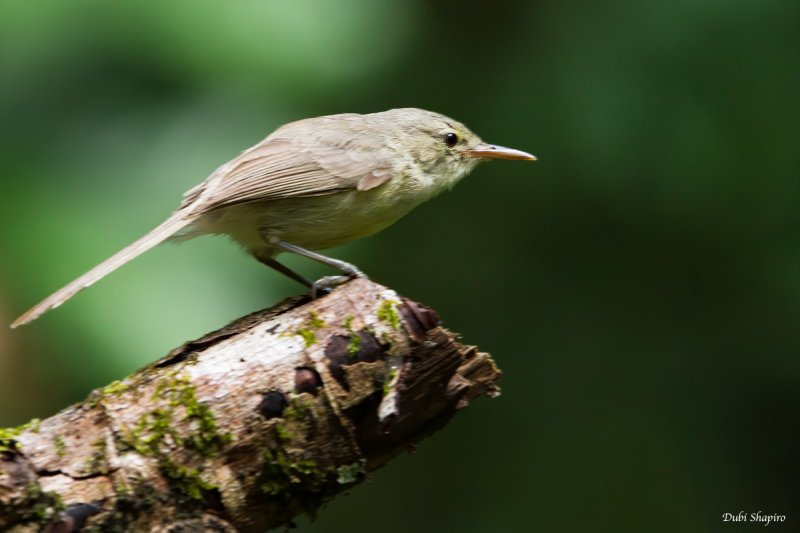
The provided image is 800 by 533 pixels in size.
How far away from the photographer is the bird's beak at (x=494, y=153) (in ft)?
14.3

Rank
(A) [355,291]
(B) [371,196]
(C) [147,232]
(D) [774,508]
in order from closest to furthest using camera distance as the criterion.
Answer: (A) [355,291], (C) [147,232], (B) [371,196], (D) [774,508]

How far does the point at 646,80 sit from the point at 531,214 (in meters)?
1.07

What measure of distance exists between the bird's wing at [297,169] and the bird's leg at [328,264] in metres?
0.22

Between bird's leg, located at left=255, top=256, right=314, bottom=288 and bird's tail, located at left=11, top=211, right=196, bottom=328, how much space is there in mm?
511

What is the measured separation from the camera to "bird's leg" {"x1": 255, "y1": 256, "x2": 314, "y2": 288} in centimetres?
370

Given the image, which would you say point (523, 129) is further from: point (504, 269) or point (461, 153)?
point (504, 269)

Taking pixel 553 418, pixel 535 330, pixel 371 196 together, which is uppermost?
pixel 371 196

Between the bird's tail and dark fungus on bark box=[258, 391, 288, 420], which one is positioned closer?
dark fungus on bark box=[258, 391, 288, 420]

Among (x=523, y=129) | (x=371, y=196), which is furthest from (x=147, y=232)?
(x=523, y=129)

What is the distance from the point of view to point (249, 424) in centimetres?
251

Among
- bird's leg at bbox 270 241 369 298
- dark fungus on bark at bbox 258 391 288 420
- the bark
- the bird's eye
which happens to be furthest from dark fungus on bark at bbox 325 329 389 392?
the bird's eye

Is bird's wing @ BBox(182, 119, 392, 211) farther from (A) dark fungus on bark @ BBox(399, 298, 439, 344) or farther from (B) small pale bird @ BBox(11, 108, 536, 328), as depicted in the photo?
(A) dark fungus on bark @ BBox(399, 298, 439, 344)

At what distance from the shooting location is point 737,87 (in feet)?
14.2

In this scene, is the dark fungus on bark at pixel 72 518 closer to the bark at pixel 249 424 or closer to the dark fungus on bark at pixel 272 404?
the bark at pixel 249 424
